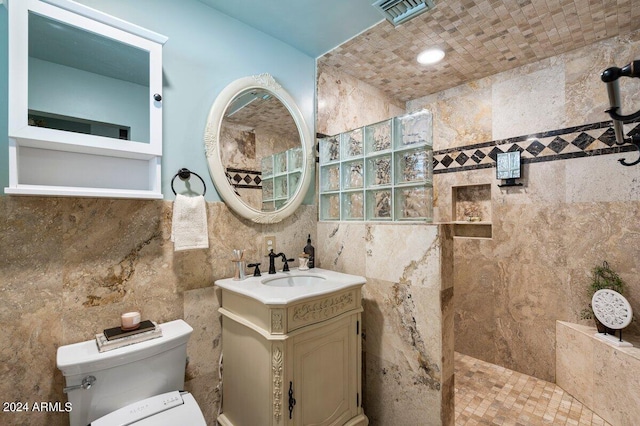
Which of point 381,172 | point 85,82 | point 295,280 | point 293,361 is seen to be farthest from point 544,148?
point 85,82

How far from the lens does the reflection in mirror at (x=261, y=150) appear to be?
67.2 inches

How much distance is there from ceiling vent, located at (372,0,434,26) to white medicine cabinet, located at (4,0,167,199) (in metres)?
1.16

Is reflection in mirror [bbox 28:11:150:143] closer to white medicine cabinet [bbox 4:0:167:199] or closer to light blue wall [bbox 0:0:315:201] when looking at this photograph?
white medicine cabinet [bbox 4:0:167:199]

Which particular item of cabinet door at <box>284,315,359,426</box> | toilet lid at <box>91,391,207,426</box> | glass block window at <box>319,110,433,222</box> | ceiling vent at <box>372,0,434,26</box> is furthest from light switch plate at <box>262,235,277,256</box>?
ceiling vent at <box>372,0,434,26</box>

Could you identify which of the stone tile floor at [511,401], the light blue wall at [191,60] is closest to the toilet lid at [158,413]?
the light blue wall at [191,60]

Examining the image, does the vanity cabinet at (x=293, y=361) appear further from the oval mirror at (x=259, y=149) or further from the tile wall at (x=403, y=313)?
the oval mirror at (x=259, y=149)

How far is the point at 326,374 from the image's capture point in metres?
1.47

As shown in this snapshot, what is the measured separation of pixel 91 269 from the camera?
128 cm

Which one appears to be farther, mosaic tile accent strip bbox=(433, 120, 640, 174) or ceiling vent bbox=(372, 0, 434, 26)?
mosaic tile accent strip bbox=(433, 120, 640, 174)

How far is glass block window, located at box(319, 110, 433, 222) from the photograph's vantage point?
5.11 ft

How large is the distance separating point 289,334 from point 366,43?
6.16 feet

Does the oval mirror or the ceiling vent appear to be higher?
the ceiling vent

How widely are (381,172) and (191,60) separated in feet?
4.07

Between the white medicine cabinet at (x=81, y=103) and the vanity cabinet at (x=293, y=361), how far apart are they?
0.76 metres
